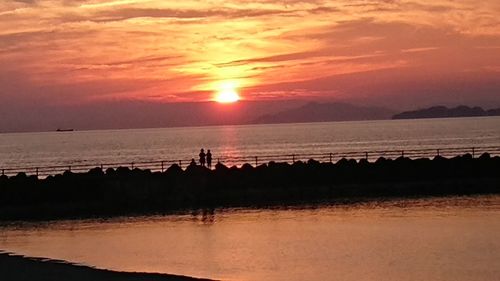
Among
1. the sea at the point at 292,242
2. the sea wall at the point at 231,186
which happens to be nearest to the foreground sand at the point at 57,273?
the sea at the point at 292,242

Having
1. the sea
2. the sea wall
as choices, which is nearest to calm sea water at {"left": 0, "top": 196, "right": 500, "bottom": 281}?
the sea

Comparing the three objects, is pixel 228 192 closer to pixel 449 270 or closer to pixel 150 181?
pixel 150 181

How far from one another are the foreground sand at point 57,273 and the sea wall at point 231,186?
15.5 metres

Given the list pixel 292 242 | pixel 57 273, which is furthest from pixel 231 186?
pixel 57 273

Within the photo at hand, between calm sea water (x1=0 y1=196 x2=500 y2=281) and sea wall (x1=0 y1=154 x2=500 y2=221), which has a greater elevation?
sea wall (x1=0 y1=154 x2=500 y2=221)

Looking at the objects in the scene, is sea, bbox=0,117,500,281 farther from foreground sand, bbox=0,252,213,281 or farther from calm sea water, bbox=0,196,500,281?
foreground sand, bbox=0,252,213,281

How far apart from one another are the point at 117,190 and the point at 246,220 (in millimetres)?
10552

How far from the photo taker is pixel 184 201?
42344 mm

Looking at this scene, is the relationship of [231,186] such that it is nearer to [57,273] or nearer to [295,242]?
[295,242]

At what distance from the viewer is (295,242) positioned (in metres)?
26.9

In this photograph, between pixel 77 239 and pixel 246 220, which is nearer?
pixel 77 239

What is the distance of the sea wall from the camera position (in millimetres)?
40312

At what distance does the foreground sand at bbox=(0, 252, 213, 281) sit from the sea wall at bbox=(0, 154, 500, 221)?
15.5 metres

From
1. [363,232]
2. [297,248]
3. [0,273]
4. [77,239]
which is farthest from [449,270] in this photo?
[77,239]
